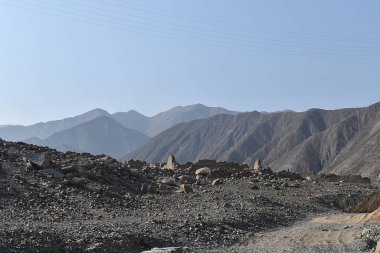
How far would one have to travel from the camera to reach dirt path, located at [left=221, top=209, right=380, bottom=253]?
42.4ft

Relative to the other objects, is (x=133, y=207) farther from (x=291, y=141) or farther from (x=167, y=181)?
(x=291, y=141)

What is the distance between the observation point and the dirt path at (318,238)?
1291 centimetres

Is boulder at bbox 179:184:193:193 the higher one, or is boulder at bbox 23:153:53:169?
boulder at bbox 23:153:53:169

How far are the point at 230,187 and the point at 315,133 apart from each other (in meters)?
118

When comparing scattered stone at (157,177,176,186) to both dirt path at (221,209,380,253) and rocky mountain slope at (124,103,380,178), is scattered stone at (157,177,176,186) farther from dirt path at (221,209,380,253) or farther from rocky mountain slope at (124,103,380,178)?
rocky mountain slope at (124,103,380,178)

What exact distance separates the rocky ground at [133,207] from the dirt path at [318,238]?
15 cm

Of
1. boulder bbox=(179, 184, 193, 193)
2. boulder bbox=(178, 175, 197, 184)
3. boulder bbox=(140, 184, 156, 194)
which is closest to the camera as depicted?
boulder bbox=(140, 184, 156, 194)

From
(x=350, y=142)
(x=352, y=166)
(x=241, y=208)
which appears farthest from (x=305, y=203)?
(x=350, y=142)

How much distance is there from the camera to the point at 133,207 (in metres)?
16.5

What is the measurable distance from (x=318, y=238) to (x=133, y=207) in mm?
5684

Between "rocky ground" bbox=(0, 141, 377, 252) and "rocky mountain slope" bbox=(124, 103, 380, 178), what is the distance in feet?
195

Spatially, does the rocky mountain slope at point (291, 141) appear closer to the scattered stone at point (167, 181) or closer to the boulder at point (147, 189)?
the scattered stone at point (167, 181)

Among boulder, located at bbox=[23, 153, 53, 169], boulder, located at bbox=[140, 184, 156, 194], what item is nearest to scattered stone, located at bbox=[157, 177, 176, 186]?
boulder, located at bbox=[140, 184, 156, 194]

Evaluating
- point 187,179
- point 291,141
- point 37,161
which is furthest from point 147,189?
point 291,141
